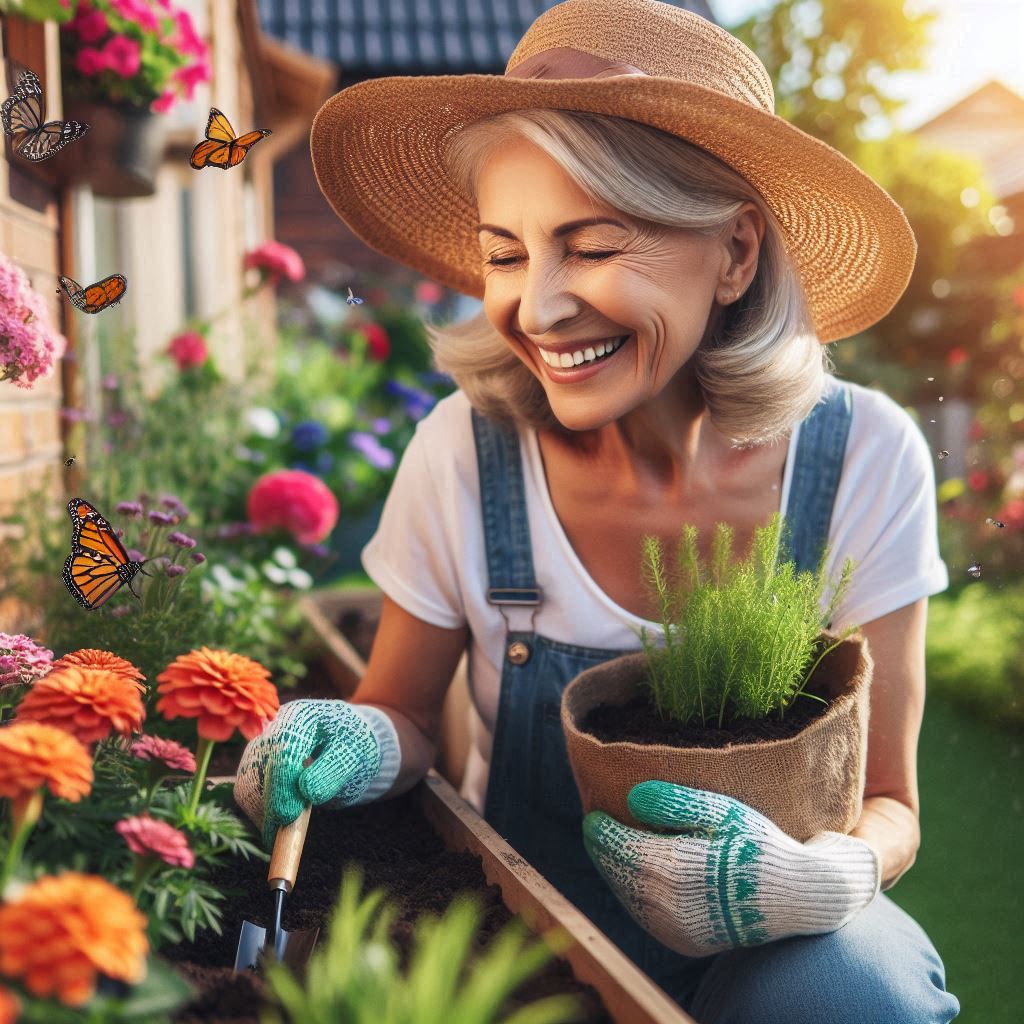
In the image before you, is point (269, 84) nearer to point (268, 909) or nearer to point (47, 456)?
point (47, 456)

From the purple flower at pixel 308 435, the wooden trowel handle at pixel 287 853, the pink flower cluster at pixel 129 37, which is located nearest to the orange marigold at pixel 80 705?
the wooden trowel handle at pixel 287 853

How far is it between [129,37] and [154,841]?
1.98m

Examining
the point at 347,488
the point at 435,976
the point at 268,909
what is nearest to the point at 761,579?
the point at 268,909

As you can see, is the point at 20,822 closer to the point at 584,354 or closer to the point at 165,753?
the point at 165,753

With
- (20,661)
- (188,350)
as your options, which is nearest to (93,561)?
(20,661)

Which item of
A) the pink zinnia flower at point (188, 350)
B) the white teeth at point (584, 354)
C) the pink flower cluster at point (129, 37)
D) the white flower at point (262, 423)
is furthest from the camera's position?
the white flower at point (262, 423)

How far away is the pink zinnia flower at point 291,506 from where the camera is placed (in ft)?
9.18

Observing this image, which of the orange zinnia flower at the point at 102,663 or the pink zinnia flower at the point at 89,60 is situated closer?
the orange zinnia flower at the point at 102,663

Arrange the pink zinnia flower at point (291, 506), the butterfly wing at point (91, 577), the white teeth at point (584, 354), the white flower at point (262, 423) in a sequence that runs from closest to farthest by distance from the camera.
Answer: the butterfly wing at point (91, 577) → the white teeth at point (584, 354) → the pink zinnia flower at point (291, 506) → the white flower at point (262, 423)

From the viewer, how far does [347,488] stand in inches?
152

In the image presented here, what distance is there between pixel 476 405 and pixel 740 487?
1.45 ft

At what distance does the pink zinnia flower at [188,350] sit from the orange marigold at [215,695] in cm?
248

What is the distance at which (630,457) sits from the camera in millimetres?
1729

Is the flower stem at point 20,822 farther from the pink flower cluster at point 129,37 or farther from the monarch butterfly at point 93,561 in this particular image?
the pink flower cluster at point 129,37
